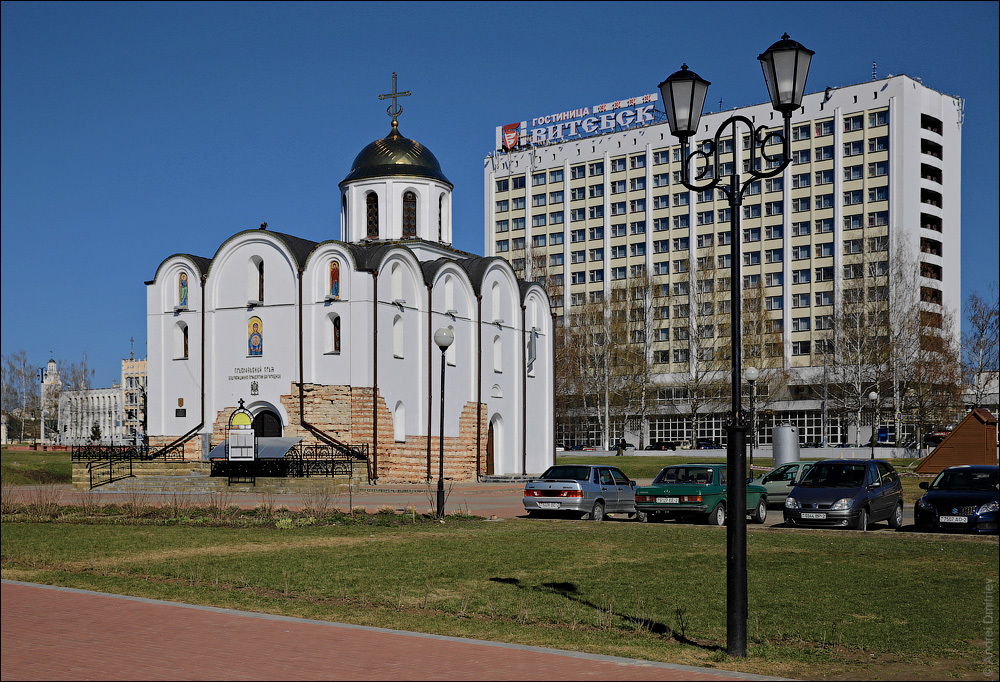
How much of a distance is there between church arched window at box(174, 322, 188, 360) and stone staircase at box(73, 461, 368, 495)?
20.6 ft

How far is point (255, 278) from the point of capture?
141 ft

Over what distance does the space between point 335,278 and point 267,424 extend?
664cm

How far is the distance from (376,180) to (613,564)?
36.1 m

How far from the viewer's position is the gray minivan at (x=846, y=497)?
19656 millimetres

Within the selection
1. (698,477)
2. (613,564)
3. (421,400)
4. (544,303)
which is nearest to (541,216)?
(544,303)

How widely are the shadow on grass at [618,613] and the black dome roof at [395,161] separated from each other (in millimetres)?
37110

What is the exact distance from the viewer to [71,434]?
380 feet

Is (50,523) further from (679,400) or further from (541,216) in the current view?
(541,216)

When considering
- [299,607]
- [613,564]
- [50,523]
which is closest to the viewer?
[299,607]

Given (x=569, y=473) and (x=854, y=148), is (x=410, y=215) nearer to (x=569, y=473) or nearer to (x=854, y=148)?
(x=569, y=473)

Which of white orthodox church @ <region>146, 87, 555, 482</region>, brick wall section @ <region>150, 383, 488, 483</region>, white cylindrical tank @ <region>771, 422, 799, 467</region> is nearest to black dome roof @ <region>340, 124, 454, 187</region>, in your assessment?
white orthodox church @ <region>146, 87, 555, 482</region>

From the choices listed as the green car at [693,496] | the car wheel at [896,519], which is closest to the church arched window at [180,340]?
the green car at [693,496]

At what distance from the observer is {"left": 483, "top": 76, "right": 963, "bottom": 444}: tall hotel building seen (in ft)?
273

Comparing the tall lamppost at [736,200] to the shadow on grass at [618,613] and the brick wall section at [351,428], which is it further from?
the brick wall section at [351,428]
